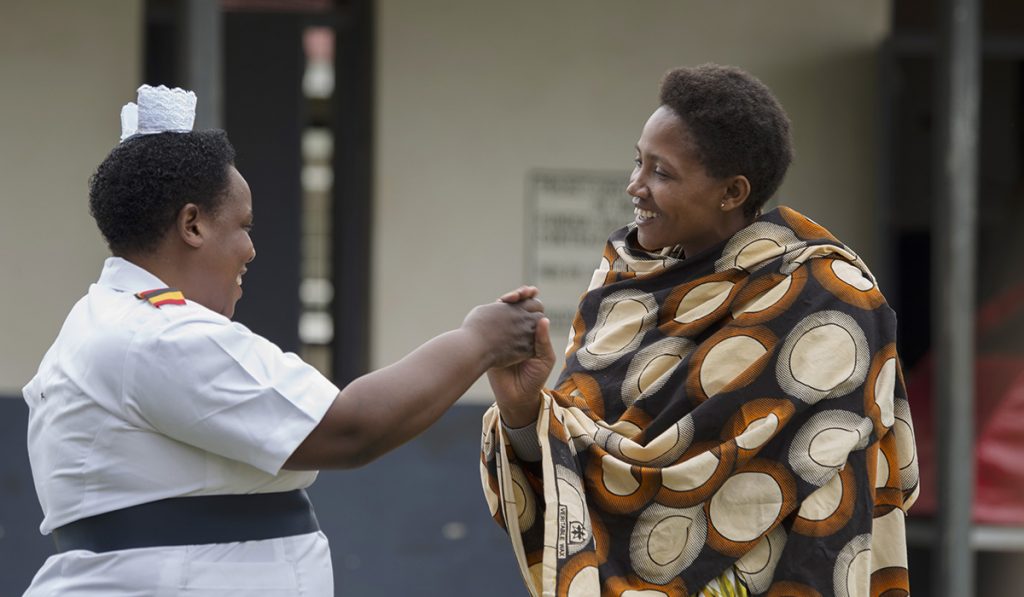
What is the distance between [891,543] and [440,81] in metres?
3.75

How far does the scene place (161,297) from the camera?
2482 millimetres

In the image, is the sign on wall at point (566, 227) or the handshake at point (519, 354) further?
the sign on wall at point (566, 227)

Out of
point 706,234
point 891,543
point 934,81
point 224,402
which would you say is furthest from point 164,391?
point 934,81

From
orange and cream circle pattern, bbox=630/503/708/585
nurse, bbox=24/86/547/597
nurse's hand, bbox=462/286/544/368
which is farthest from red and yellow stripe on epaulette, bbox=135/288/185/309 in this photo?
orange and cream circle pattern, bbox=630/503/708/585

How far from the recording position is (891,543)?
2791mm

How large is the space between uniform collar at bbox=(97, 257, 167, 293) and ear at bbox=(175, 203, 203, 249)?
84mm

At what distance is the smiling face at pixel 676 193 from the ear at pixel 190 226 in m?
0.79

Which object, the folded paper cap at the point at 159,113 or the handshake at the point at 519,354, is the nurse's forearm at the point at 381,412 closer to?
the handshake at the point at 519,354

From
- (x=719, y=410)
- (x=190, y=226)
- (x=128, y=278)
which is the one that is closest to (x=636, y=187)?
(x=719, y=410)

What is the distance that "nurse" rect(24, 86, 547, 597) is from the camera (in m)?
2.40

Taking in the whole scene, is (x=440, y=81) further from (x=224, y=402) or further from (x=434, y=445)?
(x=224, y=402)

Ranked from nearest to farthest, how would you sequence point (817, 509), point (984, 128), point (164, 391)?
point (164, 391) < point (817, 509) < point (984, 128)

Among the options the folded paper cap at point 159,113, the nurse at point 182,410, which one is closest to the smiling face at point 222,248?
the nurse at point 182,410

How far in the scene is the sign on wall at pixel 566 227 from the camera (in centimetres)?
620
